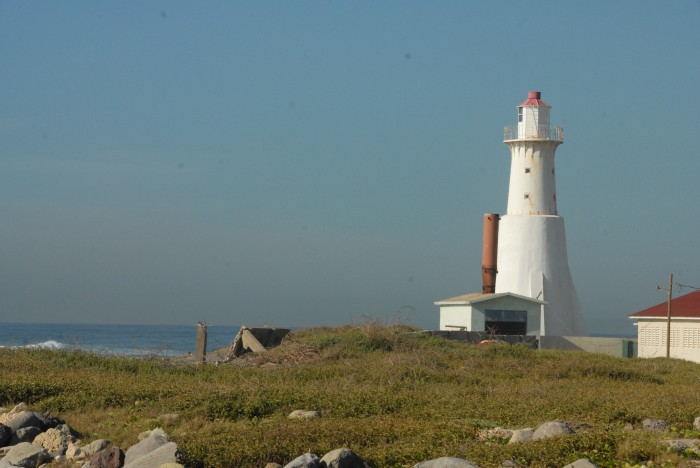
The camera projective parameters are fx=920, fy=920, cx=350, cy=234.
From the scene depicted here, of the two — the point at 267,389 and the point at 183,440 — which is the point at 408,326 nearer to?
the point at 267,389

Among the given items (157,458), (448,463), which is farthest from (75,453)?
(448,463)

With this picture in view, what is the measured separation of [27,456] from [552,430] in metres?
6.53

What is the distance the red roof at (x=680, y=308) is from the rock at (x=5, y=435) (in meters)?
24.9

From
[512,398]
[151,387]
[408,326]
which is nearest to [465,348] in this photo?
[408,326]

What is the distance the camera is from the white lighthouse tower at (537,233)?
36.6 m

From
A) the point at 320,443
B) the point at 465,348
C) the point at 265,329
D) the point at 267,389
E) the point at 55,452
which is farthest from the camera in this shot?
the point at 265,329

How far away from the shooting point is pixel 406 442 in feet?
36.8

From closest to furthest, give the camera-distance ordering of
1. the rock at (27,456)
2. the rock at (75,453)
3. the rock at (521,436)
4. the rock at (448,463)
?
the rock at (448,463)
the rock at (521,436)
the rock at (27,456)
the rock at (75,453)

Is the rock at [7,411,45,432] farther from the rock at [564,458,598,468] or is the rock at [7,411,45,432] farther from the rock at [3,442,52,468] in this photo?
the rock at [564,458,598,468]

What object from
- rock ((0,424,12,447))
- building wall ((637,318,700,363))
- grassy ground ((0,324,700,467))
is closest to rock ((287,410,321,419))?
grassy ground ((0,324,700,467))

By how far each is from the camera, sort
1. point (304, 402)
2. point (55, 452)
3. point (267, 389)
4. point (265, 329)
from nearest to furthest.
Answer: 1. point (55, 452)
2. point (304, 402)
3. point (267, 389)
4. point (265, 329)

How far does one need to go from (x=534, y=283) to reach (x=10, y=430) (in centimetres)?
2667

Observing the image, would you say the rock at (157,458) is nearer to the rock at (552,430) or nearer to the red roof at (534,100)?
the rock at (552,430)

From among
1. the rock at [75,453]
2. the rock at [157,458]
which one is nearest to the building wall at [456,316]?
the rock at [75,453]
